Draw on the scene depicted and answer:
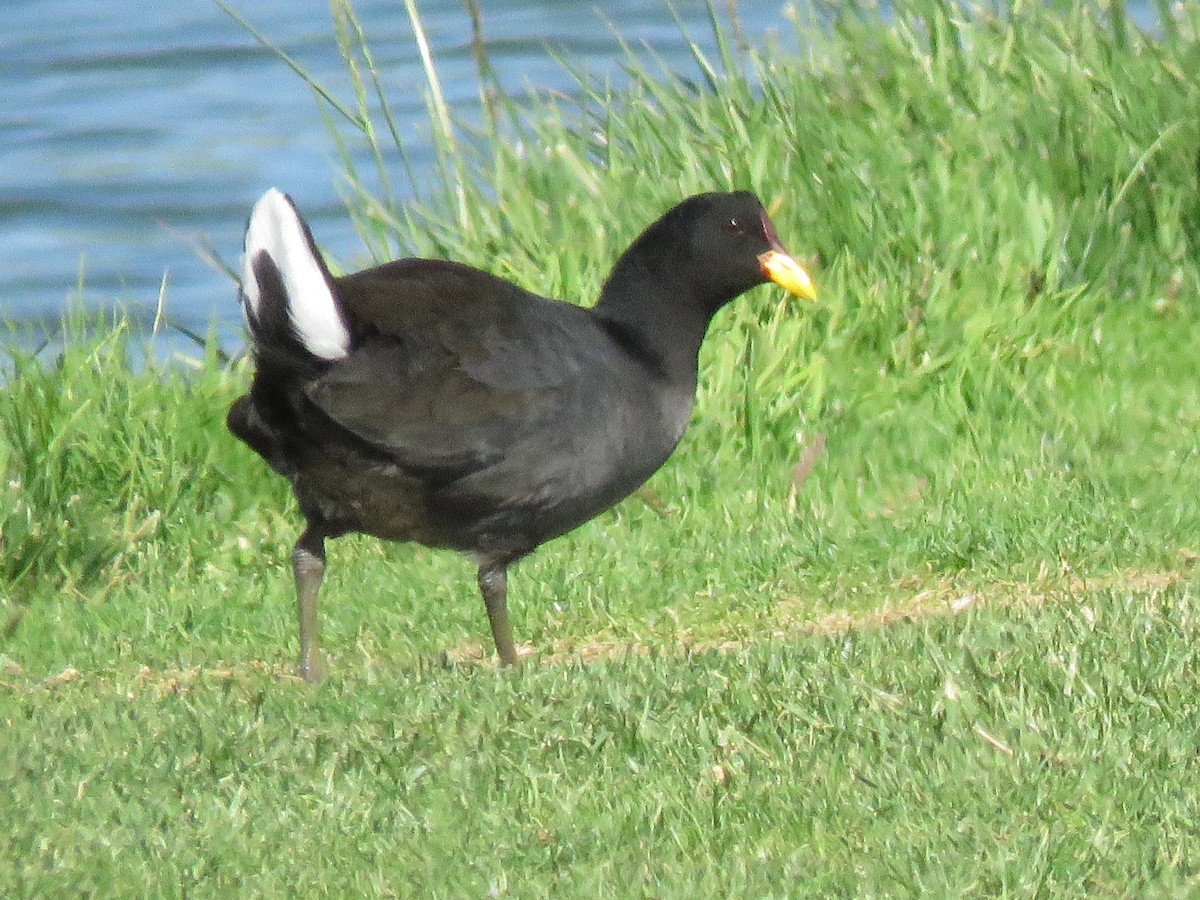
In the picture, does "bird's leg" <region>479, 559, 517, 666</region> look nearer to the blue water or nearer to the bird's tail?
the bird's tail

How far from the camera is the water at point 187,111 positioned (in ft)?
44.1

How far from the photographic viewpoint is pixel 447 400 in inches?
203

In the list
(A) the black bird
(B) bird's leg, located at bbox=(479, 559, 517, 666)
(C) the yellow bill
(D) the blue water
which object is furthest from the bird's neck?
(D) the blue water

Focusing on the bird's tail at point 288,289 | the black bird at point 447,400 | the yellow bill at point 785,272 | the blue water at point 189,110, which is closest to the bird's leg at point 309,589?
the black bird at point 447,400

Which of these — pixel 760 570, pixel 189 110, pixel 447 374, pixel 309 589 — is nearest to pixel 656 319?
pixel 447 374

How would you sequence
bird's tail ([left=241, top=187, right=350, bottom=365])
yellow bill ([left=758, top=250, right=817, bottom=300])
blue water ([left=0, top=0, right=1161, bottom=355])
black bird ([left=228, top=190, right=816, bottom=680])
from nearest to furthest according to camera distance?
bird's tail ([left=241, top=187, right=350, bottom=365])
black bird ([left=228, top=190, right=816, bottom=680])
yellow bill ([left=758, top=250, right=817, bottom=300])
blue water ([left=0, top=0, right=1161, bottom=355])

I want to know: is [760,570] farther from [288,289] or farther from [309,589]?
[288,289]

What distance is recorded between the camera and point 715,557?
21.4ft

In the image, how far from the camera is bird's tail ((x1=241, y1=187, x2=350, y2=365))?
4.88 m

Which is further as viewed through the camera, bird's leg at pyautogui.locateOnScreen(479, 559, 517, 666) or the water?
the water

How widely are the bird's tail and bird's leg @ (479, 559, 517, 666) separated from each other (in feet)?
2.61

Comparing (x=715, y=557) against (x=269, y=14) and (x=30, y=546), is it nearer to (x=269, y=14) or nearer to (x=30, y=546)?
(x=30, y=546)

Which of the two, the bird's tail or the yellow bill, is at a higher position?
the bird's tail

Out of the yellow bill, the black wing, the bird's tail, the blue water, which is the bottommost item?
the blue water
